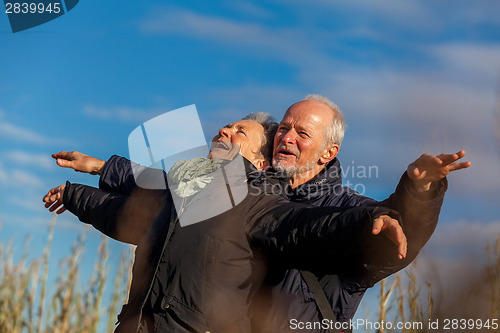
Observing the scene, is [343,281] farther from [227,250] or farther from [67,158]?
[67,158]

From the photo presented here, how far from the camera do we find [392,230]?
7.13 ft

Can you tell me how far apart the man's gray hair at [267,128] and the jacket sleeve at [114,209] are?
0.71 m

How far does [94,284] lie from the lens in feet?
14.2

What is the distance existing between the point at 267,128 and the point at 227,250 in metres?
1.09

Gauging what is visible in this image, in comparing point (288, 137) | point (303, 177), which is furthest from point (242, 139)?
point (303, 177)

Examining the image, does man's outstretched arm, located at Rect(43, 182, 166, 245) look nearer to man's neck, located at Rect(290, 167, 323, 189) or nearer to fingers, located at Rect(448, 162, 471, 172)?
man's neck, located at Rect(290, 167, 323, 189)

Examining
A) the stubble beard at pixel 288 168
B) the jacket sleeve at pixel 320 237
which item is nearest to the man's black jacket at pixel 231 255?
the jacket sleeve at pixel 320 237

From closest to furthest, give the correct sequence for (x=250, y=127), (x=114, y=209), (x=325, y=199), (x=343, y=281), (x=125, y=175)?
(x=343, y=281) < (x=325, y=199) < (x=114, y=209) < (x=125, y=175) < (x=250, y=127)

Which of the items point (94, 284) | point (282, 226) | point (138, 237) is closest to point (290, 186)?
point (282, 226)

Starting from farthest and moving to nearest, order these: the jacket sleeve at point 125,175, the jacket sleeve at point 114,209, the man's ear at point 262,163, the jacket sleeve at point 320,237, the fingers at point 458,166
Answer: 1. the man's ear at point 262,163
2. the jacket sleeve at point 125,175
3. the jacket sleeve at point 114,209
4. the jacket sleeve at point 320,237
5. the fingers at point 458,166

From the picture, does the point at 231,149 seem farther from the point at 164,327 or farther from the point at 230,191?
the point at 164,327

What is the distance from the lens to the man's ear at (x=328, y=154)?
329cm

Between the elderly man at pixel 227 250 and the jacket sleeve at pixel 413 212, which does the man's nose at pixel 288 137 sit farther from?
the jacket sleeve at pixel 413 212

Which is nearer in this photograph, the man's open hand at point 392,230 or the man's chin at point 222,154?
the man's open hand at point 392,230
